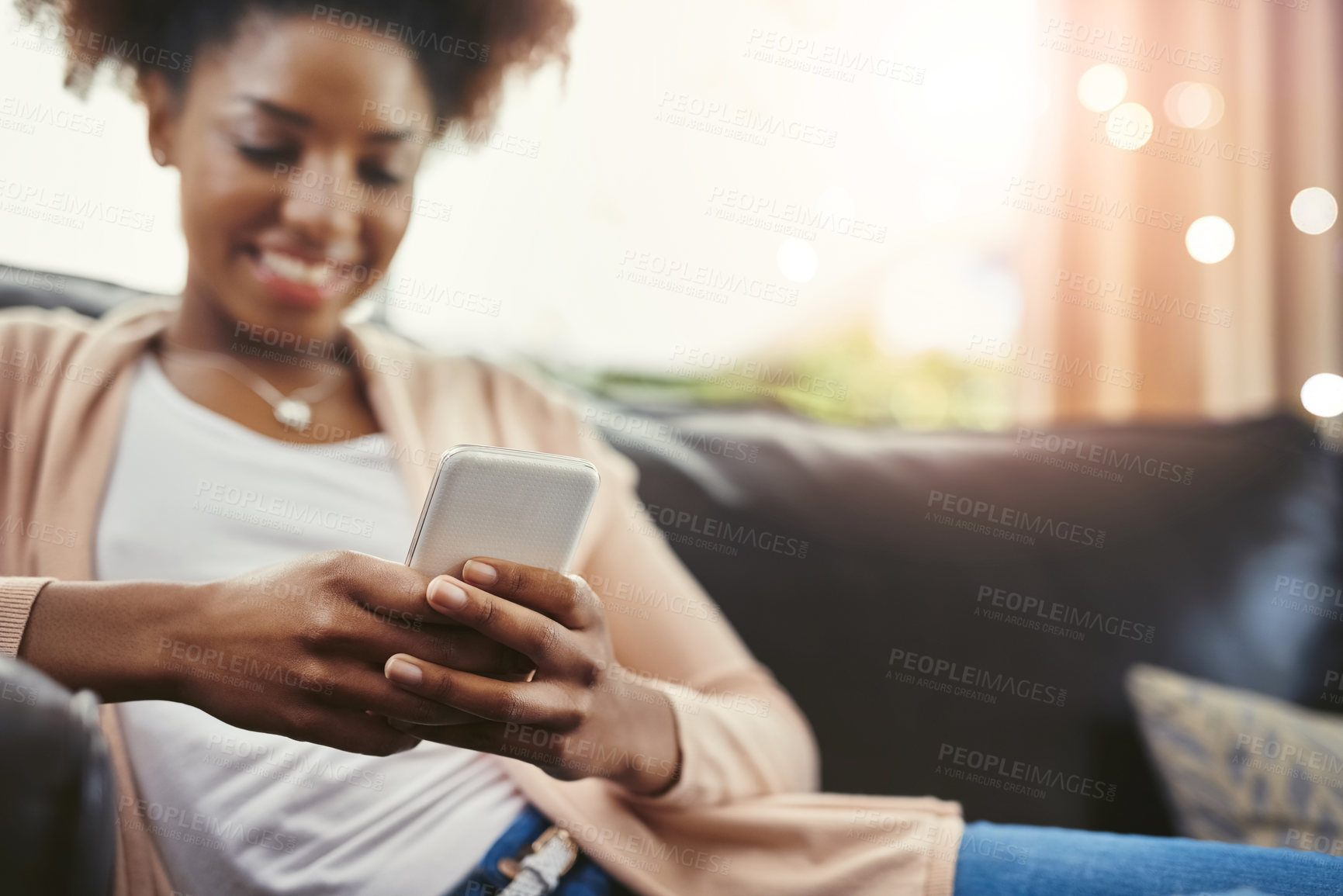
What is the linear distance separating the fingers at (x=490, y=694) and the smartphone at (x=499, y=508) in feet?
0.24

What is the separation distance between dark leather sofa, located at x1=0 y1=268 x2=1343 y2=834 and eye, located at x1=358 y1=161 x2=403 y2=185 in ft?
1.17

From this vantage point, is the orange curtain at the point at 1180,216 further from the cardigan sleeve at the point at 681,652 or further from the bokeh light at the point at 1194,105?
the cardigan sleeve at the point at 681,652

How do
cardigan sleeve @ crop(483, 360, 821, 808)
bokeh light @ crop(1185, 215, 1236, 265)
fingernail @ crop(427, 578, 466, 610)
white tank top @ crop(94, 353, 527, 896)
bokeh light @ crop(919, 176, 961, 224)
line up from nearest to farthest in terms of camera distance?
fingernail @ crop(427, 578, 466, 610) → white tank top @ crop(94, 353, 527, 896) → cardigan sleeve @ crop(483, 360, 821, 808) → bokeh light @ crop(919, 176, 961, 224) → bokeh light @ crop(1185, 215, 1236, 265)

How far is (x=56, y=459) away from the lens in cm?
83

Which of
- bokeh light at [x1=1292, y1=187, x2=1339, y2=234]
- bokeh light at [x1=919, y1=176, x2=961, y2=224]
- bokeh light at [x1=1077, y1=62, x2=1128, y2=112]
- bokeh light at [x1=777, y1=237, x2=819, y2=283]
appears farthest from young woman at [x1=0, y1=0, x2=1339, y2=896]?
bokeh light at [x1=1292, y1=187, x2=1339, y2=234]

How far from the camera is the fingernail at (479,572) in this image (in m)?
0.67

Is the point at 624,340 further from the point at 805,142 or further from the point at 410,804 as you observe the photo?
the point at 410,804

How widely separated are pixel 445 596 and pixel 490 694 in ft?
0.30

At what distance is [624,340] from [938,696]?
27.4 inches

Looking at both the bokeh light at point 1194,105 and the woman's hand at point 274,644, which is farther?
the bokeh light at point 1194,105

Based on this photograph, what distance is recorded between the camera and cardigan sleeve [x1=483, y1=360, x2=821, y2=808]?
Result: 2.95 feet

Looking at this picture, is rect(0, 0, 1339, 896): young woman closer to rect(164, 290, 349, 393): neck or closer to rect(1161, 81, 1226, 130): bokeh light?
rect(164, 290, 349, 393): neck

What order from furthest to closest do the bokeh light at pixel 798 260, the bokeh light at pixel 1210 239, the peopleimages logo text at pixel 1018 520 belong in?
the bokeh light at pixel 1210 239
the bokeh light at pixel 798 260
the peopleimages logo text at pixel 1018 520

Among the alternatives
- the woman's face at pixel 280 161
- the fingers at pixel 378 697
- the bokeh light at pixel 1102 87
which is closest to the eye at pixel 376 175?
the woman's face at pixel 280 161
